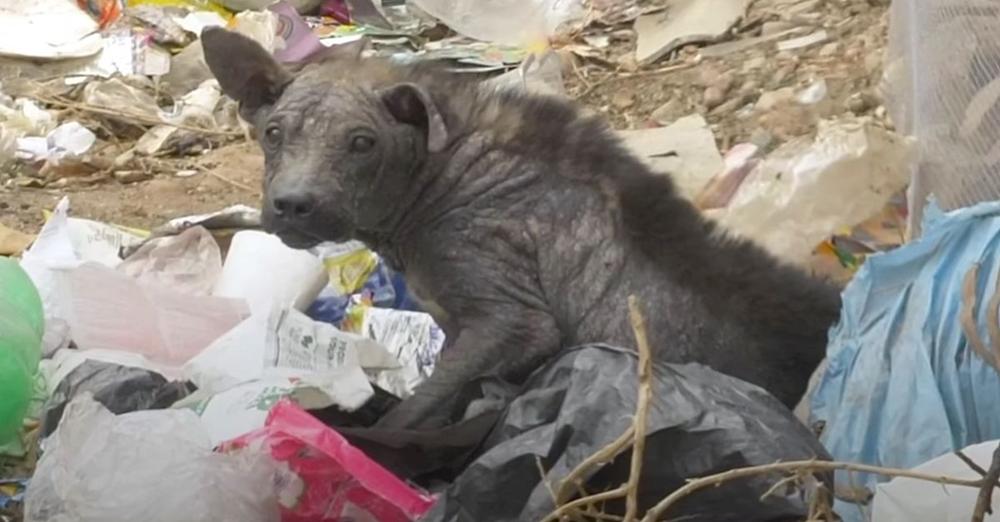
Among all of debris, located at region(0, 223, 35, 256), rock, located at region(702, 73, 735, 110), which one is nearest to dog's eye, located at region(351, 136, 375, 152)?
debris, located at region(0, 223, 35, 256)

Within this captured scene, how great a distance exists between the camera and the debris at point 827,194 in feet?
11.0

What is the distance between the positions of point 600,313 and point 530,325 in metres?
0.14

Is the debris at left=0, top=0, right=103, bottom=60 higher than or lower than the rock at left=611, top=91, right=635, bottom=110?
lower

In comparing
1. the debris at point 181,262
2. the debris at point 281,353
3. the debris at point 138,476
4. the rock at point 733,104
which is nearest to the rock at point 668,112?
the rock at point 733,104

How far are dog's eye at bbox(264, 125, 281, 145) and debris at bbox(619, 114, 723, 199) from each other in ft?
4.01

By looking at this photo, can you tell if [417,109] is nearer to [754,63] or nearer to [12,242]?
[12,242]

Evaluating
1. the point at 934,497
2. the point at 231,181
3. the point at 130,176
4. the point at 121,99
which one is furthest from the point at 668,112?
the point at 934,497

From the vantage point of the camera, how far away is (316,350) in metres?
3.11

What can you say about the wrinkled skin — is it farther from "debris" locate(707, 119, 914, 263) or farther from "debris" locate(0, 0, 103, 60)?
"debris" locate(0, 0, 103, 60)

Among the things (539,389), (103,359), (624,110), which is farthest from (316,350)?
(624,110)

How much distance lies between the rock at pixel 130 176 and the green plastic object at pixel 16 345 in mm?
2046

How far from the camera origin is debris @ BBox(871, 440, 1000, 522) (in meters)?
1.90

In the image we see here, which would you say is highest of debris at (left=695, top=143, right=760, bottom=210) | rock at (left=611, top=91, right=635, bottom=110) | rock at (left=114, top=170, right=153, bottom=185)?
debris at (left=695, top=143, right=760, bottom=210)

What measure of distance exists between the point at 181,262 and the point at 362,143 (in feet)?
3.69
